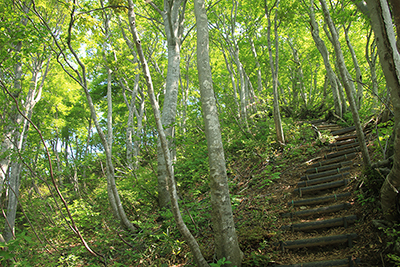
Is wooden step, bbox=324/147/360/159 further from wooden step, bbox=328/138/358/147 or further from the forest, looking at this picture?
wooden step, bbox=328/138/358/147

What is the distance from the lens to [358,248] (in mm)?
3242

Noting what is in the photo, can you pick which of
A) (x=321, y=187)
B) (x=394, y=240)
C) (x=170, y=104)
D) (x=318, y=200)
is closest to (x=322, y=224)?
(x=318, y=200)

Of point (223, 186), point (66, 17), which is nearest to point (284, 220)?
point (223, 186)

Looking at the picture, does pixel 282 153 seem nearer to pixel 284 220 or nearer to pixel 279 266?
pixel 284 220

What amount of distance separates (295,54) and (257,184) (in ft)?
41.5

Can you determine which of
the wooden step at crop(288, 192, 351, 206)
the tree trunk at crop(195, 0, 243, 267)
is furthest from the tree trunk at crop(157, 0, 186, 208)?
the wooden step at crop(288, 192, 351, 206)

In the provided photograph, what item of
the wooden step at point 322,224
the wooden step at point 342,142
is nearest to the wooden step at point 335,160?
the wooden step at point 342,142

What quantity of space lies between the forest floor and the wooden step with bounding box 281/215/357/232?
0.23ft

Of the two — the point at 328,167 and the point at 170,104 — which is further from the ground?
the point at 170,104

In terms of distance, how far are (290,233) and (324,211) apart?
0.83 m

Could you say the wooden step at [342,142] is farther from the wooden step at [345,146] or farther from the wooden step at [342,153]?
the wooden step at [342,153]

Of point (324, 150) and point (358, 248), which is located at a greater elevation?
point (324, 150)

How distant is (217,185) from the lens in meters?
3.35

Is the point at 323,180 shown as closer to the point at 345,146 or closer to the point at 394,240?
the point at 345,146
